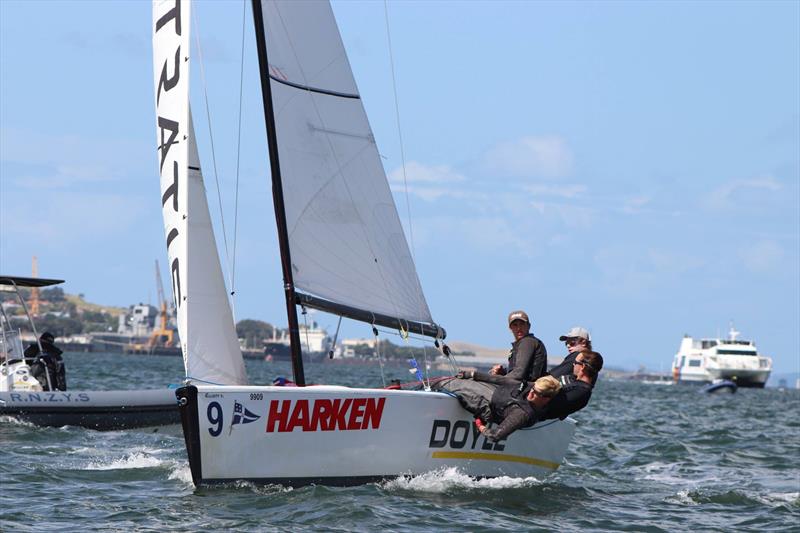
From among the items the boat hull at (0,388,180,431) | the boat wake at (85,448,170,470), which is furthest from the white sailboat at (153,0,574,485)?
the boat hull at (0,388,180,431)

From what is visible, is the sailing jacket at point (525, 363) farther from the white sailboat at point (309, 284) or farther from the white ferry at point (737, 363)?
the white ferry at point (737, 363)

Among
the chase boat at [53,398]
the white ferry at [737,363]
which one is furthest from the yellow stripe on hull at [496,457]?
the white ferry at [737,363]

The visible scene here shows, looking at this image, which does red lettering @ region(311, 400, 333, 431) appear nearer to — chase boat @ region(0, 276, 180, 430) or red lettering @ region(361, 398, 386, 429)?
red lettering @ region(361, 398, 386, 429)

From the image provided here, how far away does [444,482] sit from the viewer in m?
13.4

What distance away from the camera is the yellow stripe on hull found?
529 inches

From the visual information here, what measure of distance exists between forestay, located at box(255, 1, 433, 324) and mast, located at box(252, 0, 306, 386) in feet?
0.20

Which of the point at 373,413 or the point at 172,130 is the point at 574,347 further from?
the point at 172,130

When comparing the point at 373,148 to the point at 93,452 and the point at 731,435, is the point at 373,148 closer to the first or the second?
the point at 93,452

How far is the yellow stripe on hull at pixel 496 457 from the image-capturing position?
44.1ft

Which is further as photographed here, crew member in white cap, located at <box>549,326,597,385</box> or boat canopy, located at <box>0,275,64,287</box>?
boat canopy, located at <box>0,275,64,287</box>

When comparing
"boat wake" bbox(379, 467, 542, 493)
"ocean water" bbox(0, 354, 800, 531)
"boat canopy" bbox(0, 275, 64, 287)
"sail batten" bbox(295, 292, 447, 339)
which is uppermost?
"boat canopy" bbox(0, 275, 64, 287)

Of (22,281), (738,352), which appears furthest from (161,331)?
(22,281)

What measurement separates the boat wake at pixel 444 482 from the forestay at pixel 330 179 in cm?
198

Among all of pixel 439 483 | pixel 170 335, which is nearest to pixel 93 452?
pixel 439 483
